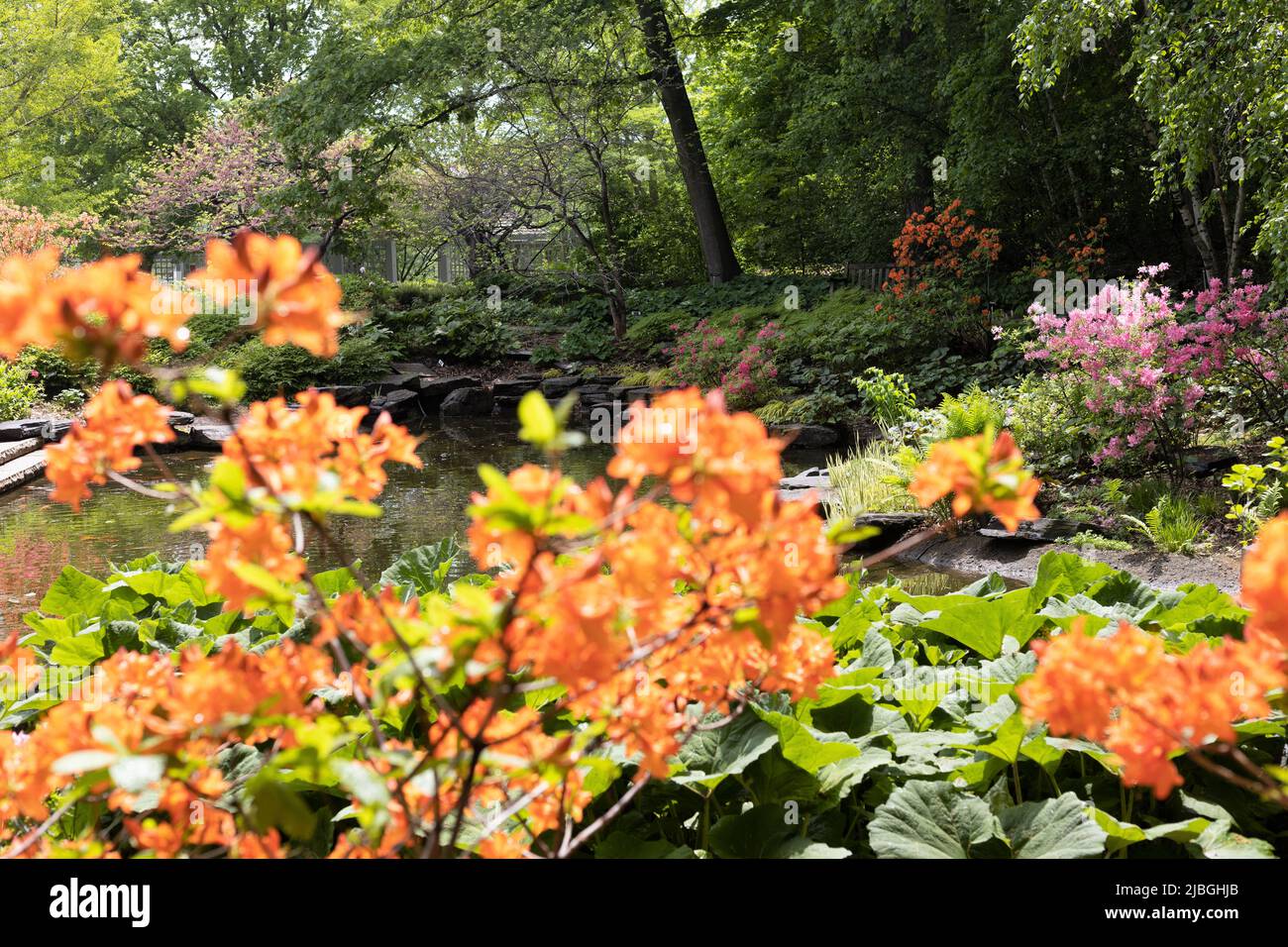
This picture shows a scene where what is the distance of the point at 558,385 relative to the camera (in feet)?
45.6

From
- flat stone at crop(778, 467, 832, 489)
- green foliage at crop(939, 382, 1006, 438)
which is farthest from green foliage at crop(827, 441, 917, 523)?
green foliage at crop(939, 382, 1006, 438)

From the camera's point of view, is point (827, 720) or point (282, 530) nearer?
point (282, 530)

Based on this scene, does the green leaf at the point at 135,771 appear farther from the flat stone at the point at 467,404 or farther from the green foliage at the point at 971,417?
the flat stone at the point at 467,404

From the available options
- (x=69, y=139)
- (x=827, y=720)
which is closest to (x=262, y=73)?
(x=69, y=139)

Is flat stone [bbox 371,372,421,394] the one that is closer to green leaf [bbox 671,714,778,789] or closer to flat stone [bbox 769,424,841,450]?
flat stone [bbox 769,424,841,450]

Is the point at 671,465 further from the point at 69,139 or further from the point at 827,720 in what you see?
the point at 69,139

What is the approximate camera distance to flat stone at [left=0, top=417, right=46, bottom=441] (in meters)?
9.86

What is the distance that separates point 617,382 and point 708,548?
1294 centimetres

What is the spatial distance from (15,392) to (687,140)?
32.5 ft

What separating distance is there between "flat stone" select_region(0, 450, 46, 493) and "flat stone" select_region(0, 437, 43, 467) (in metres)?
0.05

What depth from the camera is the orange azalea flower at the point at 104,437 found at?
3.71 ft

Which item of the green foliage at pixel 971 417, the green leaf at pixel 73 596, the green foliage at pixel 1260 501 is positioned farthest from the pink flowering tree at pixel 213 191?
the green leaf at pixel 73 596

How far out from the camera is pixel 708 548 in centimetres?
105

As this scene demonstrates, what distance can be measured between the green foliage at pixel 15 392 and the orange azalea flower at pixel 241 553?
36.9ft
